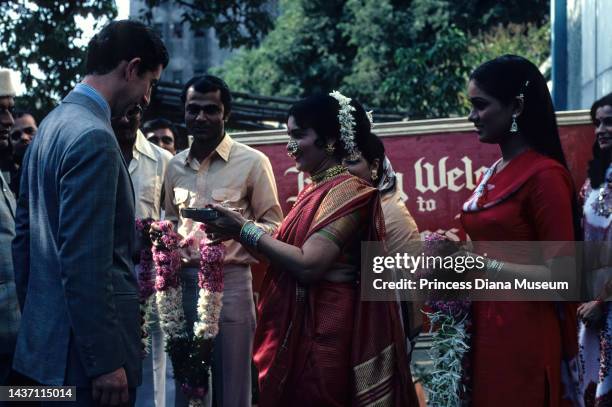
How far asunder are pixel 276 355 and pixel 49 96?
8.88 metres

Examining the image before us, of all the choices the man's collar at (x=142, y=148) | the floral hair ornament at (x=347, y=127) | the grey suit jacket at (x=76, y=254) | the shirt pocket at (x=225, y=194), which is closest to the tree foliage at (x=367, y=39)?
the man's collar at (x=142, y=148)

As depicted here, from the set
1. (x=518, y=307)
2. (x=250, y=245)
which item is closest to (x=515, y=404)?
(x=518, y=307)

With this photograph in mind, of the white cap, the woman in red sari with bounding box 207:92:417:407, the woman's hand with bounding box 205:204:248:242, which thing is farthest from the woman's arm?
the white cap

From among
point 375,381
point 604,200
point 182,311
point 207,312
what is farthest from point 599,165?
point 182,311

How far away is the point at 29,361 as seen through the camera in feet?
9.52

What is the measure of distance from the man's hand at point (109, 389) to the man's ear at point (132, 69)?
96 cm

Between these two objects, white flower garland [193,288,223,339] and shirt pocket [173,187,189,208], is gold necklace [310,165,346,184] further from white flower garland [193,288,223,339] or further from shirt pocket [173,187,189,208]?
shirt pocket [173,187,189,208]

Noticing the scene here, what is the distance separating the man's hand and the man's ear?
96cm

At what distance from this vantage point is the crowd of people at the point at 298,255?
2.82m

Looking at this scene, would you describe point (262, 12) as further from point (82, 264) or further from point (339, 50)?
point (339, 50)

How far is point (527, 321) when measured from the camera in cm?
332

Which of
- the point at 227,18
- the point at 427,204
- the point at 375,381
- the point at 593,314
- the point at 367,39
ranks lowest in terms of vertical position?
the point at 375,381

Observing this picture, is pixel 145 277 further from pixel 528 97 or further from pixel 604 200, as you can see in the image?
pixel 604 200

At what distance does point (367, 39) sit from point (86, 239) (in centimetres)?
2164
